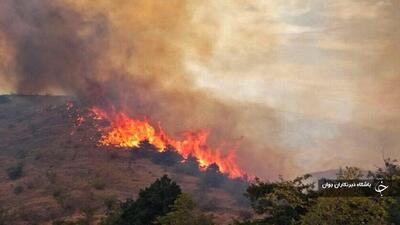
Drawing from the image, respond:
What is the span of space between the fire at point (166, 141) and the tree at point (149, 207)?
41.3 meters

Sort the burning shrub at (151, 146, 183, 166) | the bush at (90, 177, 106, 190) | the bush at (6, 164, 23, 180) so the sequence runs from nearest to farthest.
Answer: the bush at (90, 177, 106, 190) → the bush at (6, 164, 23, 180) → the burning shrub at (151, 146, 183, 166)

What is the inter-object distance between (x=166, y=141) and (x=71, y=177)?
21531 mm

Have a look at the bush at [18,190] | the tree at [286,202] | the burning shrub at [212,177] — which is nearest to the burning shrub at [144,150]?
Result: the burning shrub at [212,177]

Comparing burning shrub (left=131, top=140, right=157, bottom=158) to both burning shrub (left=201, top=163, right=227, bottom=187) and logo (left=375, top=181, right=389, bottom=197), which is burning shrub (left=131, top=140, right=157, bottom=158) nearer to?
burning shrub (left=201, top=163, right=227, bottom=187)

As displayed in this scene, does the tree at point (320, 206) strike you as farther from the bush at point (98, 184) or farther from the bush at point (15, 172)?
the bush at point (15, 172)

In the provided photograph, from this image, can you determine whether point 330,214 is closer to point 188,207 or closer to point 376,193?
point 376,193

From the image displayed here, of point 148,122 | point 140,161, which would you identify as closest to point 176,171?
point 140,161

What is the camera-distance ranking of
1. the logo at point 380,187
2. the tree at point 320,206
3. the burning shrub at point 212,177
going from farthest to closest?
the burning shrub at point 212,177 < the logo at point 380,187 < the tree at point 320,206

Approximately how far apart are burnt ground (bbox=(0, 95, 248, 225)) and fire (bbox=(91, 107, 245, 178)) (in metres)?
3.00

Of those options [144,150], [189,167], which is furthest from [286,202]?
[144,150]

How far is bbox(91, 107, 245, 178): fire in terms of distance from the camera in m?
79.2

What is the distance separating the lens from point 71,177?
212ft

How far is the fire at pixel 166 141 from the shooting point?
7919 cm

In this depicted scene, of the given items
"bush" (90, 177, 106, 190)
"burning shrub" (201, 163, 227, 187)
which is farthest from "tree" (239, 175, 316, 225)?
"burning shrub" (201, 163, 227, 187)
